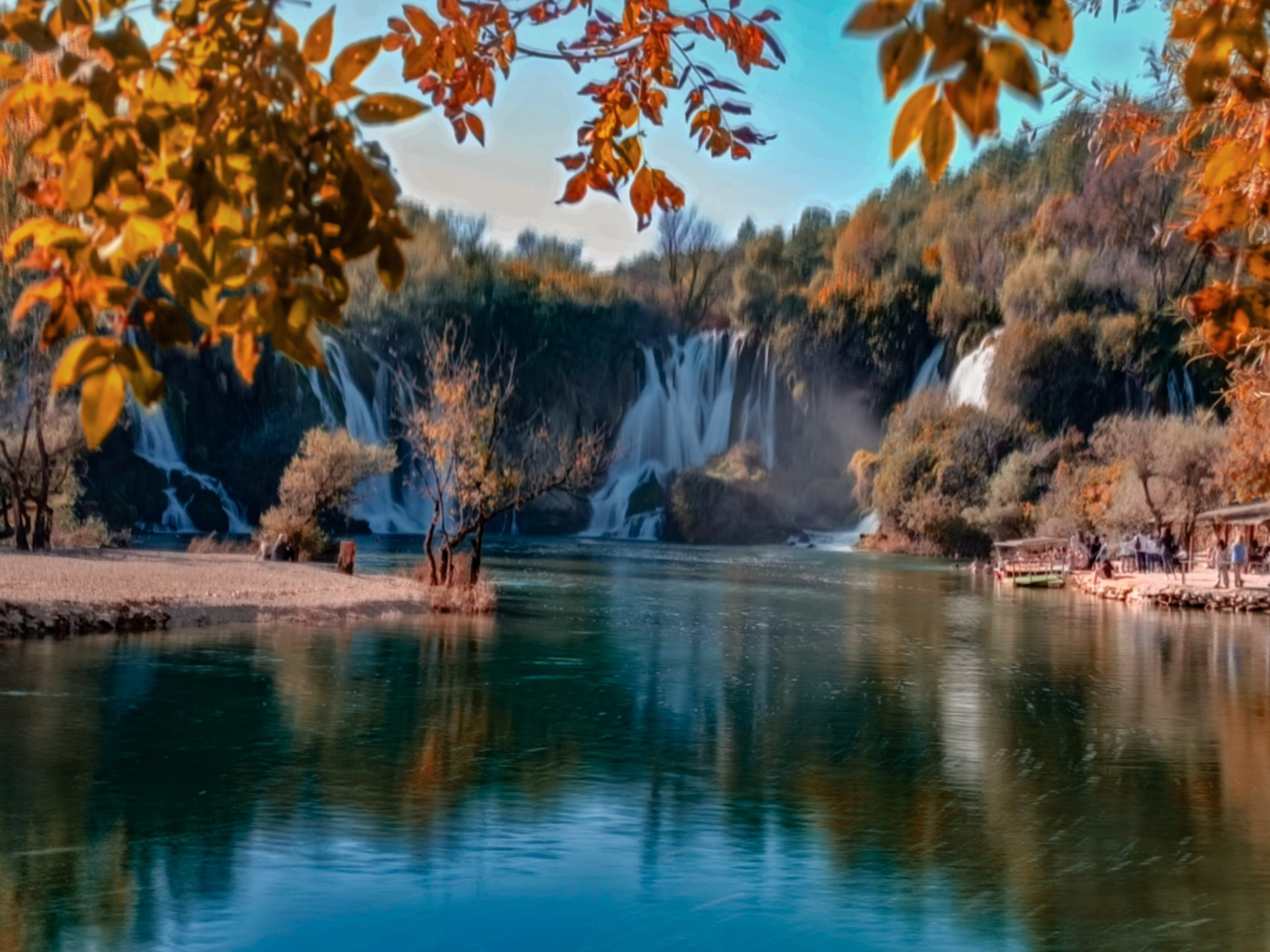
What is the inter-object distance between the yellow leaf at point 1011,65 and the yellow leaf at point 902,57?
0.30 ft

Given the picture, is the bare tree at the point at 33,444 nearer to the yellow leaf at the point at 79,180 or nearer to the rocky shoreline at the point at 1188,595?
the rocky shoreline at the point at 1188,595

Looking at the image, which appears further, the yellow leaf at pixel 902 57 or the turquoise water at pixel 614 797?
the turquoise water at pixel 614 797

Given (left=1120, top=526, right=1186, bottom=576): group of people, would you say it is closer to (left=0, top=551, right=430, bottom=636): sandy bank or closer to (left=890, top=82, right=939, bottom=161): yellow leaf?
(left=0, top=551, right=430, bottom=636): sandy bank

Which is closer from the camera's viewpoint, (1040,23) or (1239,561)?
(1040,23)

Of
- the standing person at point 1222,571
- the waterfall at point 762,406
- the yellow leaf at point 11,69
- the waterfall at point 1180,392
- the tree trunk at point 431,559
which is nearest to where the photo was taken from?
the yellow leaf at point 11,69

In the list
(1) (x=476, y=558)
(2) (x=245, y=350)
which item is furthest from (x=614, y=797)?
(1) (x=476, y=558)

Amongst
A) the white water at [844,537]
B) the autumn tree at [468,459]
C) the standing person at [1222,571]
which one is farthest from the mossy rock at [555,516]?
→ the autumn tree at [468,459]

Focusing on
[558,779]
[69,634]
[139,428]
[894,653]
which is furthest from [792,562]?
[558,779]

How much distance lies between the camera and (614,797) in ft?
34.5

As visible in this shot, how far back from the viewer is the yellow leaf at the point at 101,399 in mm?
1981

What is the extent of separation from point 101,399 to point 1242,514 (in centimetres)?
3421

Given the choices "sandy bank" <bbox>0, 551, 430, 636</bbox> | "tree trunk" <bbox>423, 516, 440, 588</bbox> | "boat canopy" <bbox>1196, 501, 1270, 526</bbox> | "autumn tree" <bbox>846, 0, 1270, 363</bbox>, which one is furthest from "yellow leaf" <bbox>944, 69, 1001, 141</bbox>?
"boat canopy" <bbox>1196, 501, 1270, 526</bbox>

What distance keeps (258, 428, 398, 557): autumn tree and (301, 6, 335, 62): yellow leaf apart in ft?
102

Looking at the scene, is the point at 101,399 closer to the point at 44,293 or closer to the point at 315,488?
the point at 44,293
